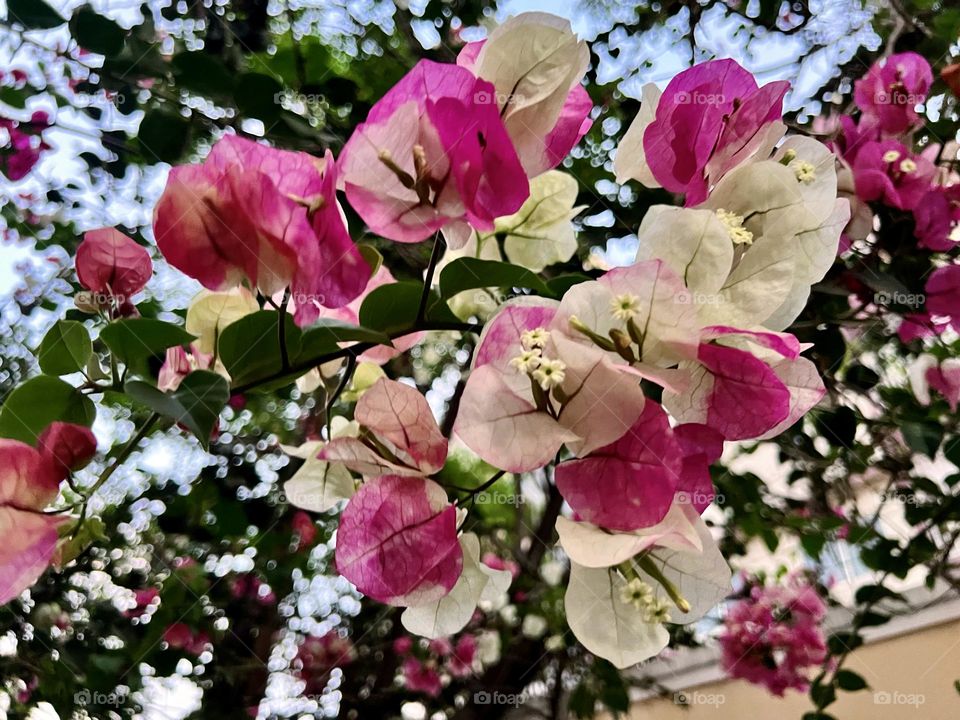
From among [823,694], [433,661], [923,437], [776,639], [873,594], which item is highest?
[923,437]

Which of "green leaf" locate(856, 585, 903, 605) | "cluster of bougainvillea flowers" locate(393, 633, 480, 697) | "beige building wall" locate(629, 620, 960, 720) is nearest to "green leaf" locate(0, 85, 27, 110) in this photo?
"green leaf" locate(856, 585, 903, 605)

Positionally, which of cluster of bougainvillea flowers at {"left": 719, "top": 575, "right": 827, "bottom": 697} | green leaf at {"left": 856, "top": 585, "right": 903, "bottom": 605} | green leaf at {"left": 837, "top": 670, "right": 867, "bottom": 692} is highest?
green leaf at {"left": 856, "top": 585, "right": 903, "bottom": 605}

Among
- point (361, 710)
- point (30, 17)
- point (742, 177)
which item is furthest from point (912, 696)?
point (30, 17)

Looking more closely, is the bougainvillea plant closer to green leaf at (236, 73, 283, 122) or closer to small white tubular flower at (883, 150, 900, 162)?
green leaf at (236, 73, 283, 122)

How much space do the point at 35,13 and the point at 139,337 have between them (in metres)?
0.32

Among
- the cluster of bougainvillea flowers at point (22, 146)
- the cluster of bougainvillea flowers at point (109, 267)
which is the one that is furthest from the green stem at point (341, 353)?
the cluster of bougainvillea flowers at point (22, 146)

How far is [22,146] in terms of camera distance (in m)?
0.86

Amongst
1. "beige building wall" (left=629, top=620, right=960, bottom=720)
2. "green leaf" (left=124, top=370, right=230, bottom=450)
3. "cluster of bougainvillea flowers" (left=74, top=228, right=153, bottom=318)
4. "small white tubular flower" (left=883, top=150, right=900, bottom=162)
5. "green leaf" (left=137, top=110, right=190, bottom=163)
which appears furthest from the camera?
"beige building wall" (left=629, top=620, right=960, bottom=720)

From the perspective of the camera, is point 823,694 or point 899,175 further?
point 823,694

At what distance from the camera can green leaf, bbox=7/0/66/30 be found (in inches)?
17.2

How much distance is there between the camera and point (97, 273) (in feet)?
1.06

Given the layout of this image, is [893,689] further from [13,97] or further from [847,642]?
[13,97]

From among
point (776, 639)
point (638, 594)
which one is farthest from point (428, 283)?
point (776, 639)

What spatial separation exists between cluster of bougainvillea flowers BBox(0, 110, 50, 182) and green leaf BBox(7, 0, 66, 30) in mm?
457
